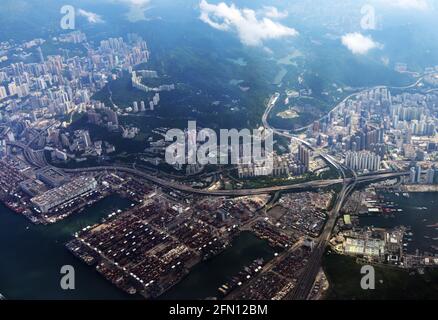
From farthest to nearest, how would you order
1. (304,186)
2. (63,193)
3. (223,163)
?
(223,163) < (304,186) < (63,193)

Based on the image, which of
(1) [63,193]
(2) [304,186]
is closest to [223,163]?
(2) [304,186]

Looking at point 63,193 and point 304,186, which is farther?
point 304,186

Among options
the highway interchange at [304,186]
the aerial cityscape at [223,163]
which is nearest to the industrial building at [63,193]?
the aerial cityscape at [223,163]

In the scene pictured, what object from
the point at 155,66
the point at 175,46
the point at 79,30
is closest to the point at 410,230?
the point at 155,66

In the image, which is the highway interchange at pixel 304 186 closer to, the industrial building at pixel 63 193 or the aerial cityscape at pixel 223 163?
the aerial cityscape at pixel 223 163

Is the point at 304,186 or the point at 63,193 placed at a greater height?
the point at 304,186

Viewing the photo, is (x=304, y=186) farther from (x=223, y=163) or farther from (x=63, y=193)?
(x=63, y=193)

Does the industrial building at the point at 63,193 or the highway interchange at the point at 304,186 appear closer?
the highway interchange at the point at 304,186

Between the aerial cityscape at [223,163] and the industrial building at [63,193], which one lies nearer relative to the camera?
the aerial cityscape at [223,163]

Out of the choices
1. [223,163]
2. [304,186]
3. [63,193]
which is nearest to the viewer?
[63,193]
